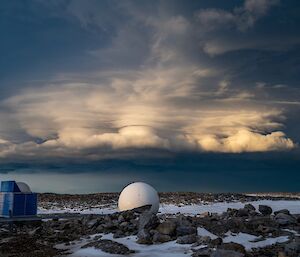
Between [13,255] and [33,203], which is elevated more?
[33,203]

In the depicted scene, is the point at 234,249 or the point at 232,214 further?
the point at 232,214

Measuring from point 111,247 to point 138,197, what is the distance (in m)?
10.4

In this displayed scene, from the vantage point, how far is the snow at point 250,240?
1709 cm

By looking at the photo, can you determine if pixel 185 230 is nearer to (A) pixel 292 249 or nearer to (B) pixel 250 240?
(B) pixel 250 240

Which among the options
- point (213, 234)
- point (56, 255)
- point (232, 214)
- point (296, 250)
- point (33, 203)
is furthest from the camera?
point (33, 203)

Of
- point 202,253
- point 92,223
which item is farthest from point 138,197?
point 202,253

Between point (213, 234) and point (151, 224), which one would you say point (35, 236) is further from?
point (213, 234)

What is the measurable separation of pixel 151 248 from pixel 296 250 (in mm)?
5337

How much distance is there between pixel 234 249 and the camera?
50.1ft

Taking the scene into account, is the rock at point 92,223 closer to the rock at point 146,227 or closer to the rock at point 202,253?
the rock at point 146,227

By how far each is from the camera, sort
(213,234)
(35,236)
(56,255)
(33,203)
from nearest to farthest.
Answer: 1. (56,255)
2. (213,234)
3. (35,236)
4. (33,203)

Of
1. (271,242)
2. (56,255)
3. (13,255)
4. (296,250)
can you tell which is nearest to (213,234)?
(271,242)

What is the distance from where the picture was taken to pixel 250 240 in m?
17.7

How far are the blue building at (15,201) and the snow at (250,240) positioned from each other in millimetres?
14032
